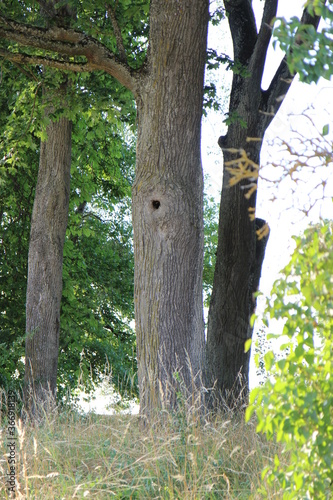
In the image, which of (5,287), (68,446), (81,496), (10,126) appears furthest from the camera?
(5,287)

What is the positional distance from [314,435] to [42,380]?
7.91m

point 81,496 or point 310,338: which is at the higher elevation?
point 310,338

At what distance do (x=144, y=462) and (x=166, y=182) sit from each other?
309 cm

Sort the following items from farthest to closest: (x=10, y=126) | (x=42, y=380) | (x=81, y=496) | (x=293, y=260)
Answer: (x=10, y=126) < (x=42, y=380) < (x=81, y=496) < (x=293, y=260)

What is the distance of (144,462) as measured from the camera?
5.02m

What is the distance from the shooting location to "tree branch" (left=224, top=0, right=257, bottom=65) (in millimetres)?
10180

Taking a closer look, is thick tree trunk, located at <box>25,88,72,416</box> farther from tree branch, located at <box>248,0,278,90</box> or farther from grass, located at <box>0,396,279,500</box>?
grass, located at <box>0,396,279,500</box>

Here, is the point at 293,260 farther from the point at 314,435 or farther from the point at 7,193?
the point at 7,193

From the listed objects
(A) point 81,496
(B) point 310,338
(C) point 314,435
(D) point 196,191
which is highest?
(D) point 196,191

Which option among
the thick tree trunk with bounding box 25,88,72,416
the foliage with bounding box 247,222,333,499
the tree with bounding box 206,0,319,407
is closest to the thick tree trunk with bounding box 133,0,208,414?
the tree with bounding box 206,0,319,407

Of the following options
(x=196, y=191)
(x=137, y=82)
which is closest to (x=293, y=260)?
(x=196, y=191)

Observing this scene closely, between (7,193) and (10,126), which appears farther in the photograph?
(7,193)

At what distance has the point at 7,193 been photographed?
44.2 ft

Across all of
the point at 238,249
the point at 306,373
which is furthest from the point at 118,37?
the point at 306,373
